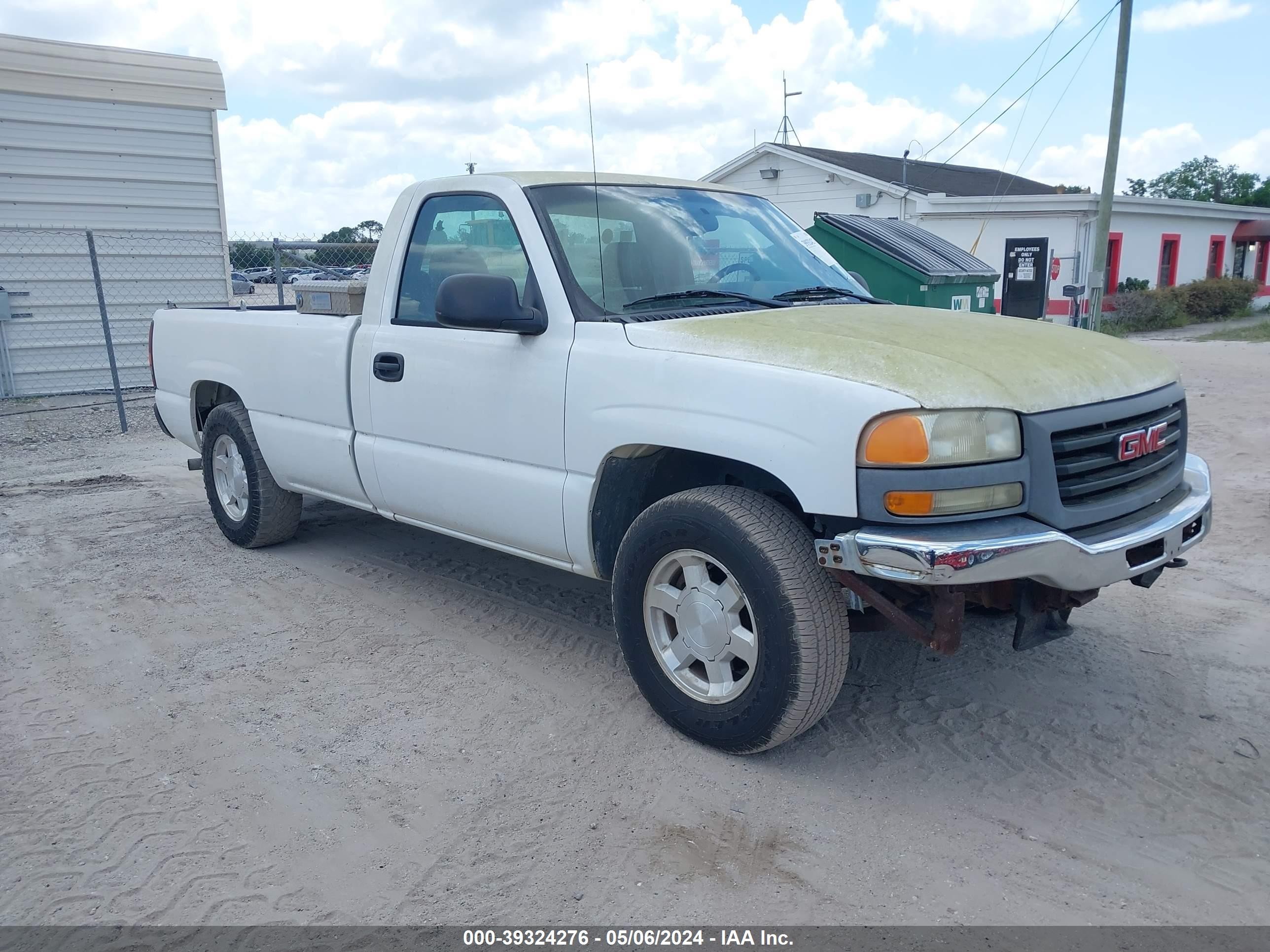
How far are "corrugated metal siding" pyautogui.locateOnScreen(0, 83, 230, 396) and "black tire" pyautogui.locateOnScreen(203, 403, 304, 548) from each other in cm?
740

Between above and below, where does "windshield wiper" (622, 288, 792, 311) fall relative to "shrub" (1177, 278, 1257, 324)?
above

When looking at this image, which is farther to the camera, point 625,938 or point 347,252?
point 347,252

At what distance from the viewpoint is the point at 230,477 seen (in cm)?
622

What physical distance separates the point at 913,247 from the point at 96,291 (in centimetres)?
959

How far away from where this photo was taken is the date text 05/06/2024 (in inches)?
105

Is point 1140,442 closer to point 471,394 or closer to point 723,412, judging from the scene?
point 723,412

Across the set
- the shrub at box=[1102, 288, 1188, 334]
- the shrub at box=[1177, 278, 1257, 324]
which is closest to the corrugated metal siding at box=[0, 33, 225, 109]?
the shrub at box=[1102, 288, 1188, 334]

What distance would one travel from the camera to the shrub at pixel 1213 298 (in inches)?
965

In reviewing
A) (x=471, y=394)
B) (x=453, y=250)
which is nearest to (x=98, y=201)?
(x=453, y=250)

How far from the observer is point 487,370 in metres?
4.21

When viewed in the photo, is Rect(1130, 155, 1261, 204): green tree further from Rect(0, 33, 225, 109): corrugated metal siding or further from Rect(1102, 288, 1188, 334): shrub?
Rect(0, 33, 225, 109): corrugated metal siding

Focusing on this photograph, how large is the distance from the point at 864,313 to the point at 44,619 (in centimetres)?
413

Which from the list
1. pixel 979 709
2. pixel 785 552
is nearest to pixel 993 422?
pixel 785 552

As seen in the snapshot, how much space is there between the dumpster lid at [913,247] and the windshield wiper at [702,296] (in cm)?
480
